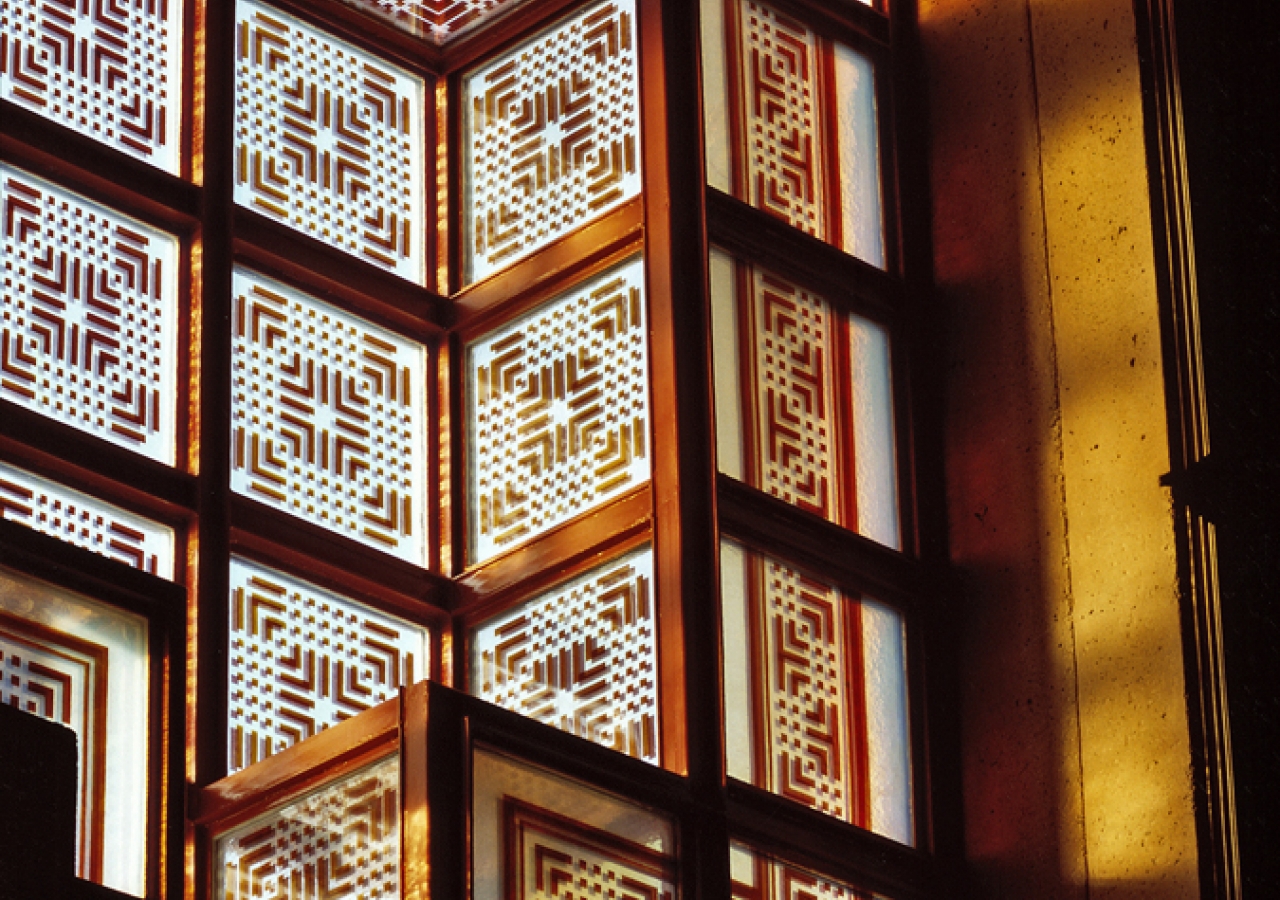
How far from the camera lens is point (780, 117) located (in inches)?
343

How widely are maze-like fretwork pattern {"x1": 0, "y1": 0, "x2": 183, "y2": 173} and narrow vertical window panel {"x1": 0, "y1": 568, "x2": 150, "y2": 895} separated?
2.20m

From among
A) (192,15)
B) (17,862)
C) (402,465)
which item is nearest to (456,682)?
(402,465)

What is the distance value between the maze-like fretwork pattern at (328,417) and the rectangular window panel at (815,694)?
37.7 inches

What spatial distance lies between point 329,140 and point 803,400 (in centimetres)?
145

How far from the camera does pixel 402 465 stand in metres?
8.52

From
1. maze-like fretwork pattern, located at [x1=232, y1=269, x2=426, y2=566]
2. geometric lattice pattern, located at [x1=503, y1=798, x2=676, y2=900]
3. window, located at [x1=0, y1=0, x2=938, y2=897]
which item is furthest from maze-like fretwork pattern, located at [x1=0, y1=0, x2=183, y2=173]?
geometric lattice pattern, located at [x1=503, y1=798, x2=676, y2=900]

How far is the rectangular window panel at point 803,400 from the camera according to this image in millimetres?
8219

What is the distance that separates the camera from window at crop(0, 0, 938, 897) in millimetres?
7660

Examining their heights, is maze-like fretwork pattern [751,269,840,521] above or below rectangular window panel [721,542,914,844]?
above

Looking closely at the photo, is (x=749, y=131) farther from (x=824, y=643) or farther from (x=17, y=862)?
(x=17, y=862)

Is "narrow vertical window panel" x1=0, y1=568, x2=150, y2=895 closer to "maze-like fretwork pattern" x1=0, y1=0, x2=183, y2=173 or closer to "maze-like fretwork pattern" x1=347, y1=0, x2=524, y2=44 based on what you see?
"maze-like fretwork pattern" x1=0, y1=0, x2=183, y2=173

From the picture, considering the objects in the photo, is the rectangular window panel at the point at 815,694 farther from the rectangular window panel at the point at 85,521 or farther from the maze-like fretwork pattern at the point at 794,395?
the rectangular window panel at the point at 85,521

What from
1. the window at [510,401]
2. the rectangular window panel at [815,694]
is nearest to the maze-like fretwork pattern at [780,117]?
the window at [510,401]

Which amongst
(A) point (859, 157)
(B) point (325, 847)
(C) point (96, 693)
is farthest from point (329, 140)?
(C) point (96, 693)
